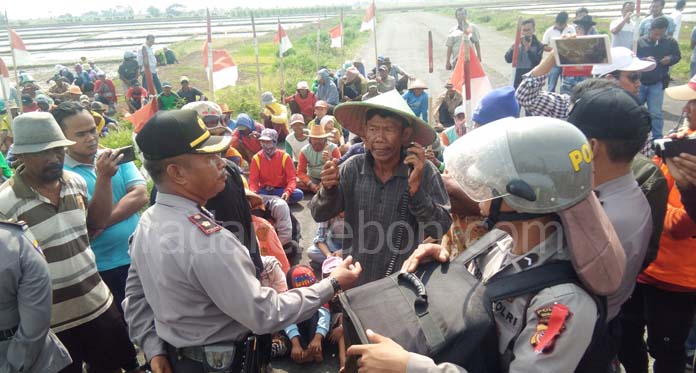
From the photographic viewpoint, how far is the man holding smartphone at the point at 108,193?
3264 mm

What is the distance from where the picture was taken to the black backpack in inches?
56.9

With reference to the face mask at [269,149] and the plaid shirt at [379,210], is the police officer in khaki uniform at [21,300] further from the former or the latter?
the face mask at [269,149]

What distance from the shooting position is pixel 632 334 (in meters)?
2.90

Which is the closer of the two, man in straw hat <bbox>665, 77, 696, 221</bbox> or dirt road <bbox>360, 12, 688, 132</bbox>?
man in straw hat <bbox>665, 77, 696, 221</bbox>

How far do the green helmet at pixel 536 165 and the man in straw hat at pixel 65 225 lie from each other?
253 centimetres

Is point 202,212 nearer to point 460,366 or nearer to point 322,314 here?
point 460,366

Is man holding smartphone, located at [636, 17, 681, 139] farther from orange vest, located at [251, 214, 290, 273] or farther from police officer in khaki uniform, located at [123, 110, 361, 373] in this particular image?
police officer in khaki uniform, located at [123, 110, 361, 373]

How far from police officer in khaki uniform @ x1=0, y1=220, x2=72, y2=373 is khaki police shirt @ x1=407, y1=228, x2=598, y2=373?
200 centimetres

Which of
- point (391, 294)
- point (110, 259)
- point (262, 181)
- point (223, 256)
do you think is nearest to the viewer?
point (391, 294)

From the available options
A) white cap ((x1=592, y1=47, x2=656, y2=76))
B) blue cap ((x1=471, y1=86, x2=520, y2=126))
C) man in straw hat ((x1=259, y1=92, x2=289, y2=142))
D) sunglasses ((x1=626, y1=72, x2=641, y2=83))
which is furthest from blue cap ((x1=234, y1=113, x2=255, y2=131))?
sunglasses ((x1=626, y1=72, x2=641, y2=83))

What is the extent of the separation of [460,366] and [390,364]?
0.22 m

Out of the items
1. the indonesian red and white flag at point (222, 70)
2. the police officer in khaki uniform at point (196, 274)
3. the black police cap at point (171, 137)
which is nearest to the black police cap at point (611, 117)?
the police officer in khaki uniform at point (196, 274)

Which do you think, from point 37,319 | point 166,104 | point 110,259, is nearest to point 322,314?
point 110,259

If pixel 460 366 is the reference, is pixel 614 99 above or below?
above
